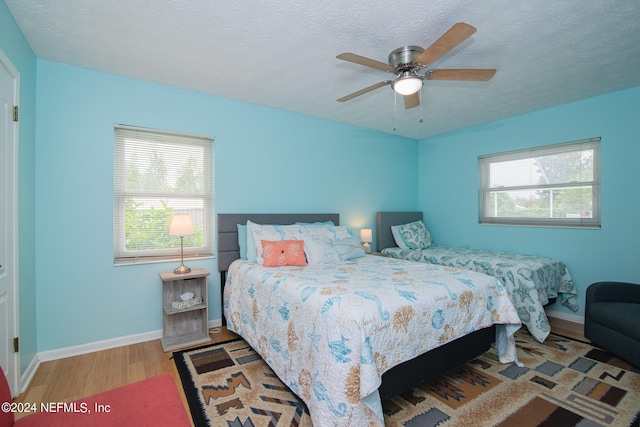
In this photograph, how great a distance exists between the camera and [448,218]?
4758 mm

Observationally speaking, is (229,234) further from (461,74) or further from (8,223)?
(461,74)

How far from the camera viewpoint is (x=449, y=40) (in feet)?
5.60

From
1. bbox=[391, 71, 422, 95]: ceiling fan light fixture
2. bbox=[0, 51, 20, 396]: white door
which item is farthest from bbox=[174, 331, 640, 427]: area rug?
bbox=[391, 71, 422, 95]: ceiling fan light fixture

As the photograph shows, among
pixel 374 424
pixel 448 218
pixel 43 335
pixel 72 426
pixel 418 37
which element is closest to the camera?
pixel 72 426

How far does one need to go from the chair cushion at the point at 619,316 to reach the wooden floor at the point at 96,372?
333 centimetres

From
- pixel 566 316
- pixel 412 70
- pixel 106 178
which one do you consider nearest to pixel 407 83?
pixel 412 70

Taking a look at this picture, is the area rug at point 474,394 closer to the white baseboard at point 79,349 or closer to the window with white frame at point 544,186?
the white baseboard at point 79,349

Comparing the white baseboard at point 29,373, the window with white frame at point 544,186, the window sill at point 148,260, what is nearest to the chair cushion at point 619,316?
the window with white frame at point 544,186

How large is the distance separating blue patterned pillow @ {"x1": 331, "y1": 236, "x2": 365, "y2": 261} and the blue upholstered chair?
2.18 meters

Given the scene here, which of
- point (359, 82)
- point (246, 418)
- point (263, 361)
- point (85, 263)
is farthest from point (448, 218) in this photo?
point (85, 263)

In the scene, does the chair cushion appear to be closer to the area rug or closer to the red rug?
the area rug

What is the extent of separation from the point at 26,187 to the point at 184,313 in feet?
5.43

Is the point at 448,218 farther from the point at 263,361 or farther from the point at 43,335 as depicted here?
the point at 43,335

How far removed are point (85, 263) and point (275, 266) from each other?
1.67m
